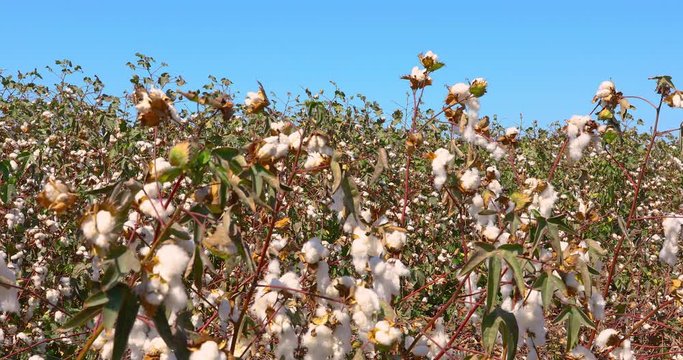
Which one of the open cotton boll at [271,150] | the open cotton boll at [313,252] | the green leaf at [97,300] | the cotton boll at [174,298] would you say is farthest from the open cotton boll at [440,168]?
the green leaf at [97,300]

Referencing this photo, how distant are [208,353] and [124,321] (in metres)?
0.22

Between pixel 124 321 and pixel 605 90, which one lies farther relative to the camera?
pixel 605 90

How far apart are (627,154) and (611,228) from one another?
262cm

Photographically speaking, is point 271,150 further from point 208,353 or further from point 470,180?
point 470,180

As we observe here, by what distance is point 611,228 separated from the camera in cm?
541

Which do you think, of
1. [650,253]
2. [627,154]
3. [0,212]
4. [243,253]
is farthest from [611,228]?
[243,253]

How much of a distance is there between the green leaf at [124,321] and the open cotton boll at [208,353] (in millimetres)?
189

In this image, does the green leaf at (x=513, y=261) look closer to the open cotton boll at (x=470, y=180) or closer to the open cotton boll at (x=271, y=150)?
the open cotton boll at (x=271, y=150)

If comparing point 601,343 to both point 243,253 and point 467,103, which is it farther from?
point 243,253

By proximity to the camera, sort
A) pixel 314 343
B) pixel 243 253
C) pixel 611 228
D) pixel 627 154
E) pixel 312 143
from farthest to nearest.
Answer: pixel 627 154 → pixel 611 228 → pixel 314 343 → pixel 312 143 → pixel 243 253

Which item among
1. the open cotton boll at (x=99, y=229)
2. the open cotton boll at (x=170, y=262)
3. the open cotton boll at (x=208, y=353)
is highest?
the open cotton boll at (x=99, y=229)

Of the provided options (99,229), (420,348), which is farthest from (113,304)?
(420,348)

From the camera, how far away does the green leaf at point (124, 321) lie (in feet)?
3.80

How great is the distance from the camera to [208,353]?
1340 millimetres
